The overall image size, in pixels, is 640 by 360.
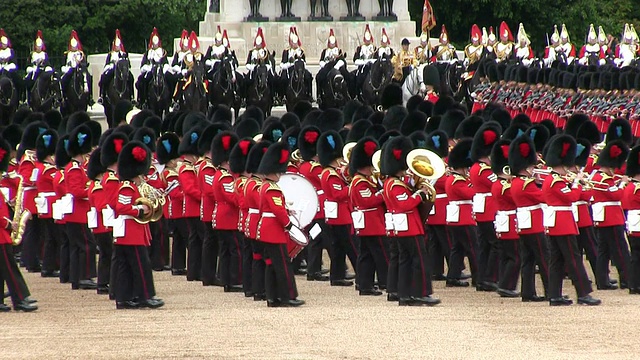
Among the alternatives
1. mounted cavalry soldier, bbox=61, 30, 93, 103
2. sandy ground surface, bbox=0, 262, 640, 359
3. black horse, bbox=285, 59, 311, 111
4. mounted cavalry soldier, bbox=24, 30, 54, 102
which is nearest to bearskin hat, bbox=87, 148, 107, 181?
sandy ground surface, bbox=0, 262, 640, 359

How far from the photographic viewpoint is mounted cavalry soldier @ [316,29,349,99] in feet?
95.6

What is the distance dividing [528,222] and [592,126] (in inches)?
109

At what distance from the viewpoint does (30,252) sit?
1611 cm

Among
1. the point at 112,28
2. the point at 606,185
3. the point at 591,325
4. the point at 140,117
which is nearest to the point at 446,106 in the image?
the point at 140,117

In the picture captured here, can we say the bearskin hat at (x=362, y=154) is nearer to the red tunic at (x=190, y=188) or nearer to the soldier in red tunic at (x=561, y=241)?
the soldier in red tunic at (x=561, y=241)

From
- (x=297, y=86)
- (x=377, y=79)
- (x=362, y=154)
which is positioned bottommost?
(x=362, y=154)

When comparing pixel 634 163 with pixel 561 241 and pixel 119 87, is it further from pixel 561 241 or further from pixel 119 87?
pixel 119 87

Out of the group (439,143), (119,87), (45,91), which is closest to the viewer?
(439,143)

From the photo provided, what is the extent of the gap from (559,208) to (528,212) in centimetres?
30

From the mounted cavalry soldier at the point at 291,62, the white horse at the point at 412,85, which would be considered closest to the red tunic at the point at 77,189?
the white horse at the point at 412,85

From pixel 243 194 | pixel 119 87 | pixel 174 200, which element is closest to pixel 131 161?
pixel 243 194

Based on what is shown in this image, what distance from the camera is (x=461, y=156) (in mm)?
14516

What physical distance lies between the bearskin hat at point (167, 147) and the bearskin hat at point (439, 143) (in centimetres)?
241

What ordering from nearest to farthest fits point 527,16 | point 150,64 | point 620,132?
point 620,132
point 150,64
point 527,16
